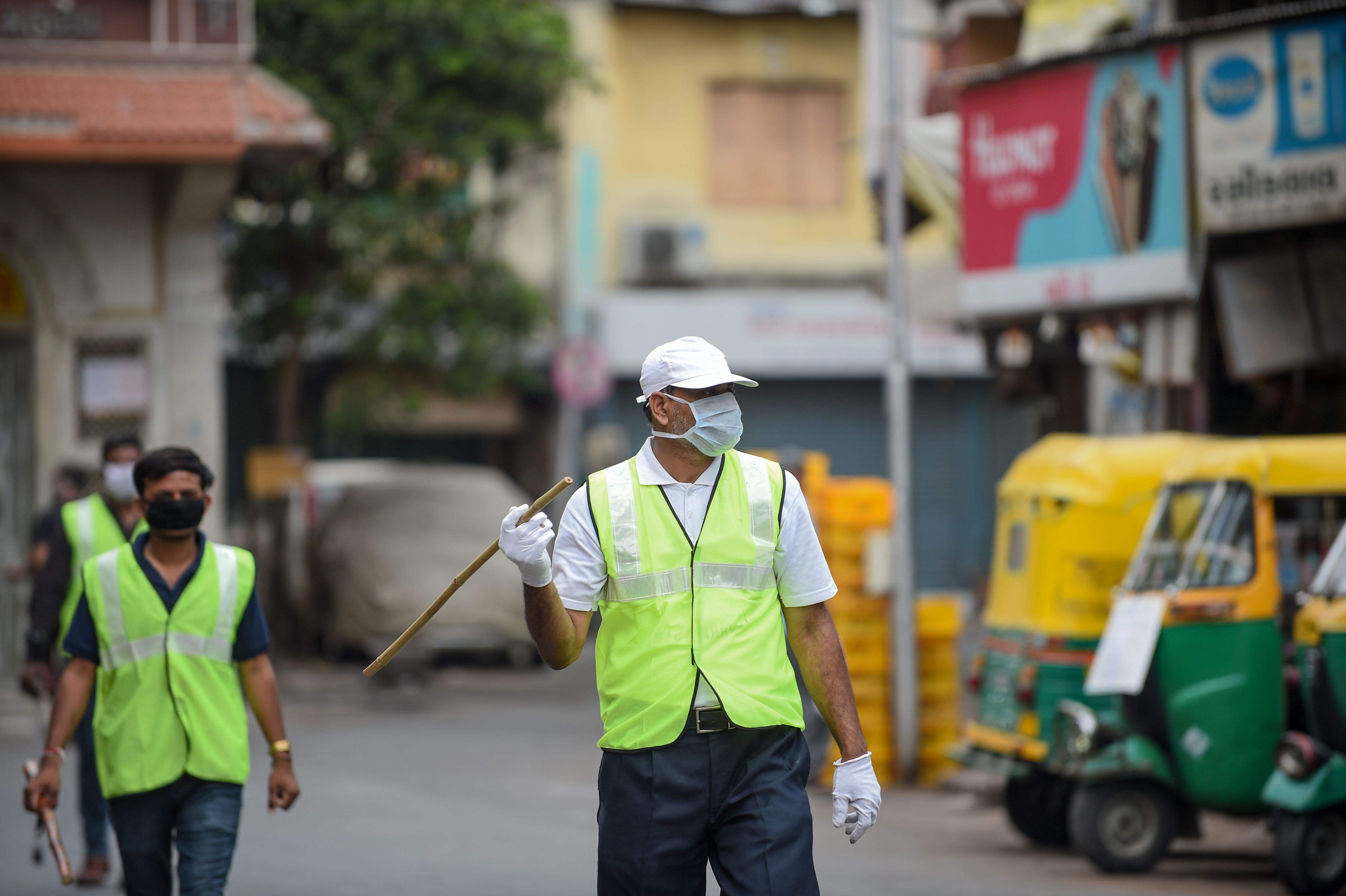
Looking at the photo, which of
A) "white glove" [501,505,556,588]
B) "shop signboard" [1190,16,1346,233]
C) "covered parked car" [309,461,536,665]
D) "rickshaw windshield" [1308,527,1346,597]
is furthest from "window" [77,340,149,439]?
"white glove" [501,505,556,588]

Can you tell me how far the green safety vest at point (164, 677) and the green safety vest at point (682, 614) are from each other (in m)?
1.48

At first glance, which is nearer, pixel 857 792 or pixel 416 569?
pixel 857 792

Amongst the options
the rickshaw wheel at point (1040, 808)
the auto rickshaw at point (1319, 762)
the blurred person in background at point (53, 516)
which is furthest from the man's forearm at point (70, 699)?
the rickshaw wheel at point (1040, 808)

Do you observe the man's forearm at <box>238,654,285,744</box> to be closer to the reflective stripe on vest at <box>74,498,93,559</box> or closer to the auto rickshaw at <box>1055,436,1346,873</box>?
the reflective stripe on vest at <box>74,498,93,559</box>

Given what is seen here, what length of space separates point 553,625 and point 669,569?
32 centimetres

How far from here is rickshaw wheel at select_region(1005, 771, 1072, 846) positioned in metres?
9.91

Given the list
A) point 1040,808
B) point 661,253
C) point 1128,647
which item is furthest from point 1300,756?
point 661,253

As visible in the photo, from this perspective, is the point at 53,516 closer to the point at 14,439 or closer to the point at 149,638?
the point at 149,638

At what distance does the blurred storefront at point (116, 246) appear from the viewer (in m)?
14.5

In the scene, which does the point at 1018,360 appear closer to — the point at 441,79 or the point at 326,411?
the point at 441,79

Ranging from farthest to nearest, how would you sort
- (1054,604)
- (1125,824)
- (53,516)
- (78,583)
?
(1054,604) → (53,516) → (1125,824) → (78,583)

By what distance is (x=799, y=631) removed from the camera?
16.0 ft

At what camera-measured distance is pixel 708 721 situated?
15.2ft

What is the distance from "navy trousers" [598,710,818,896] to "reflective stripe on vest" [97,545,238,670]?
64.9 inches
